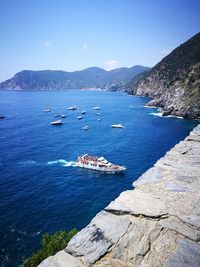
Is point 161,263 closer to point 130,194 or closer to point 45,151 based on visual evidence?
point 130,194

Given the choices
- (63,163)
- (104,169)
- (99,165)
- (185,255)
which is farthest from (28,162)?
(185,255)

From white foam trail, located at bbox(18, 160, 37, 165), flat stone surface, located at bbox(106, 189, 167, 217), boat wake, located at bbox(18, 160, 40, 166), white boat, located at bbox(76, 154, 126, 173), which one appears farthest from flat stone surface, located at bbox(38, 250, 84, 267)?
white foam trail, located at bbox(18, 160, 37, 165)

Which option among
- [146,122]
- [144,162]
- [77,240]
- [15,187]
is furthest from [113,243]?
[146,122]

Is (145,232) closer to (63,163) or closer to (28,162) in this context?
(63,163)

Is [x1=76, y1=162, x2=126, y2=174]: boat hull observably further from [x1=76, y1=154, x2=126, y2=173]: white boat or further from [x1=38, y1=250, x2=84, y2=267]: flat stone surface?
[x1=38, y1=250, x2=84, y2=267]: flat stone surface

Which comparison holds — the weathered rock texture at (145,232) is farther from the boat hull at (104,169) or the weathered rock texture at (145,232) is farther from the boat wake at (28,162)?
the boat wake at (28,162)

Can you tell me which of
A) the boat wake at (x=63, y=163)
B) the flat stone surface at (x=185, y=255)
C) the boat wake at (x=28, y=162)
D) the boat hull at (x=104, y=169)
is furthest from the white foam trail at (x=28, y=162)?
the flat stone surface at (x=185, y=255)

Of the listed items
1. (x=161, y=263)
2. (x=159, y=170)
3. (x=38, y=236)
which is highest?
(x=159, y=170)
